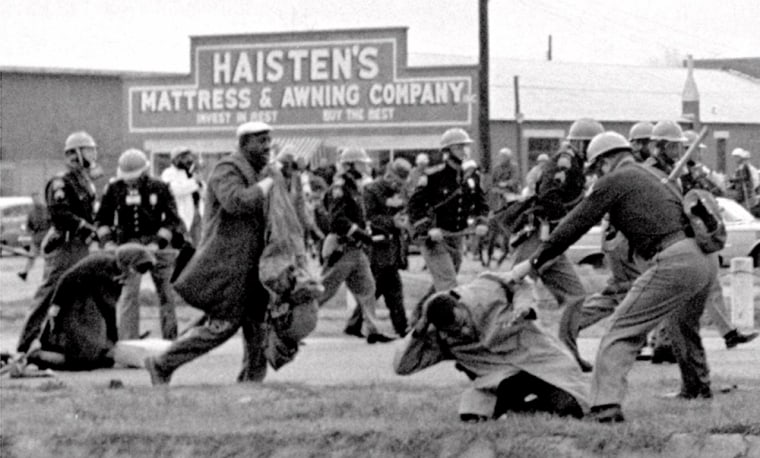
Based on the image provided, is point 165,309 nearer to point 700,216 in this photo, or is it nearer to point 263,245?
point 263,245

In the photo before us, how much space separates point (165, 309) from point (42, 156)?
4915 centimetres

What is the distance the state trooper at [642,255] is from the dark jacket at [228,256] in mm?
2547

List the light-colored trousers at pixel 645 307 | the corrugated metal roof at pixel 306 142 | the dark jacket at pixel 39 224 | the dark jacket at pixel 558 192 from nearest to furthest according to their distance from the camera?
the light-colored trousers at pixel 645 307, the dark jacket at pixel 558 192, the dark jacket at pixel 39 224, the corrugated metal roof at pixel 306 142

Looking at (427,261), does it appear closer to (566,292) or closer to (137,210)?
(137,210)

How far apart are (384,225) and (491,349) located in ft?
25.9

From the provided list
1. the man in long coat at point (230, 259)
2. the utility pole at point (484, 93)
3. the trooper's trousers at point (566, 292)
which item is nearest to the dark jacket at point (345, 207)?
the trooper's trousers at point (566, 292)

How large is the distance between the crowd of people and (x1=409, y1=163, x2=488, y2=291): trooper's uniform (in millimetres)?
13

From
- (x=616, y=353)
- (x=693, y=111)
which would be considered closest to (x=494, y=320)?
(x=616, y=353)

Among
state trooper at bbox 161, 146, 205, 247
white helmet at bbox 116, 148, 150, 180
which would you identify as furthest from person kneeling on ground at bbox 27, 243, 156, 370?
state trooper at bbox 161, 146, 205, 247

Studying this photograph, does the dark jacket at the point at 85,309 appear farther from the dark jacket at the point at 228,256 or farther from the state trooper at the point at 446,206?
the state trooper at the point at 446,206

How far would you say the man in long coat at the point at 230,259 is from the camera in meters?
11.8

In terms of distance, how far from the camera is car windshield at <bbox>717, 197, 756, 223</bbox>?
29422 mm

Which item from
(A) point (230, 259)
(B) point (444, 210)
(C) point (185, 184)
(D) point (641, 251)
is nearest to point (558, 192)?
(B) point (444, 210)

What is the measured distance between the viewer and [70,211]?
1502cm
